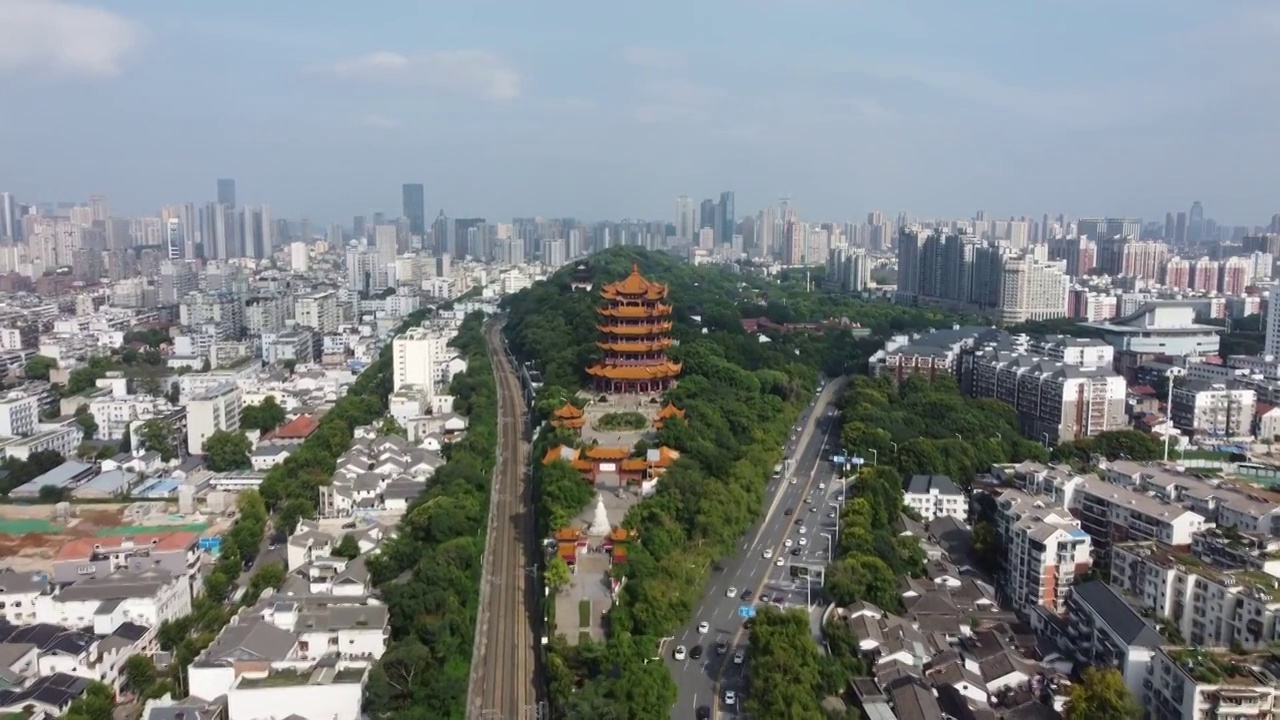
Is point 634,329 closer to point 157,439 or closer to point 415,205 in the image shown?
point 157,439

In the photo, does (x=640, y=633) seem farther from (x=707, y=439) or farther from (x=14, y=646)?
(x=14, y=646)

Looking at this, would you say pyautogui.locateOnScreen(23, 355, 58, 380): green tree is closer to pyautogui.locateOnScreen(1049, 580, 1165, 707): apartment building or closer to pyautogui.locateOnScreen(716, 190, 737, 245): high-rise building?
pyautogui.locateOnScreen(1049, 580, 1165, 707): apartment building

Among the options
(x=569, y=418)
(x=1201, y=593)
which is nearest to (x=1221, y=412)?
(x=1201, y=593)

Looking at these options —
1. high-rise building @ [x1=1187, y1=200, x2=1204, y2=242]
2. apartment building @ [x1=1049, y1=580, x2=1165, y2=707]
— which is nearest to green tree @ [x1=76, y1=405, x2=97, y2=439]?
apartment building @ [x1=1049, y1=580, x2=1165, y2=707]

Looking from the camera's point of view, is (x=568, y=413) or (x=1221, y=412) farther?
(x=1221, y=412)

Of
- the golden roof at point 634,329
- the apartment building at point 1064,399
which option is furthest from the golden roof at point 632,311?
the apartment building at point 1064,399
